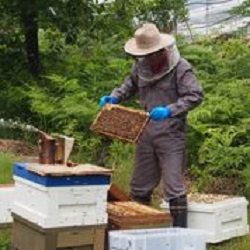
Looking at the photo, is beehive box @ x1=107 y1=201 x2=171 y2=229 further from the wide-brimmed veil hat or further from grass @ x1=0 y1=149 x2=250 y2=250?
the wide-brimmed veil hat

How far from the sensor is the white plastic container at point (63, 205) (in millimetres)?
4887

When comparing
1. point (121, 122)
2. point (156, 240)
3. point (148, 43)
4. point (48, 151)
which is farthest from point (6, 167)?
point (156, 240)

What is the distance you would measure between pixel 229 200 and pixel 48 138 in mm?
1792

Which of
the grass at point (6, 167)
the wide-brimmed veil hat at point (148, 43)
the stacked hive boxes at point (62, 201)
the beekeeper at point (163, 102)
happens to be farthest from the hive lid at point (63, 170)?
the grass at point (6, 167)

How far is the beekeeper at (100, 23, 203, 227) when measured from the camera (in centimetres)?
560

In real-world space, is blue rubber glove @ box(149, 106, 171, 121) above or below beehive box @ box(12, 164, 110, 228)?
above

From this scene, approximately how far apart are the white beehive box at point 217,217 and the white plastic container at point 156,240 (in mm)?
867

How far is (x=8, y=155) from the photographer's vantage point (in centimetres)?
929

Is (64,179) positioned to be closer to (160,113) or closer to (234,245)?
(160,113)

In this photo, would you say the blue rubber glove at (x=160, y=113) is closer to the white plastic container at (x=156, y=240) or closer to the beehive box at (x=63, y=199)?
the beehive box at (x=63, y=199)

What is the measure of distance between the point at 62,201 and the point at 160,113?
0.99 meters

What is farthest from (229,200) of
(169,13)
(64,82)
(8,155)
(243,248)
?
(169,13)

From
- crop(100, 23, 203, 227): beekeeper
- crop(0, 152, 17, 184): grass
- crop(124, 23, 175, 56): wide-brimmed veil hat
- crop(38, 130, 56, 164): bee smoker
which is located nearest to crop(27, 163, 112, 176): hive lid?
crop(38, 130, 56, 164): bee smoker

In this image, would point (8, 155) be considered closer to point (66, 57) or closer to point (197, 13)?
point (66, 57)
